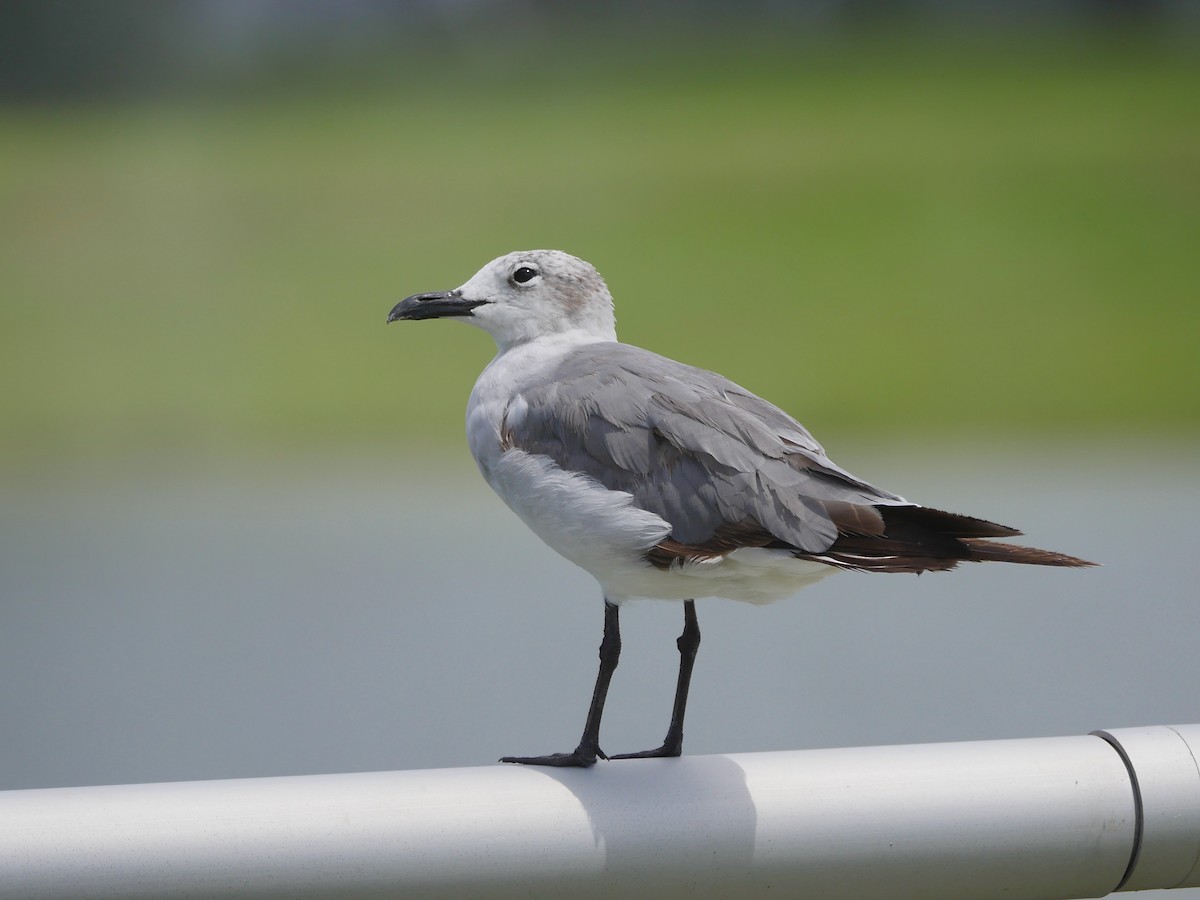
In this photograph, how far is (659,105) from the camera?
5.35 ft

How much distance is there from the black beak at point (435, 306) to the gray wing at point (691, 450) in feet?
0.25

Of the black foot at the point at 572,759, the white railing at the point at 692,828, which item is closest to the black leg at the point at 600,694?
the black foot at the point at 572,759

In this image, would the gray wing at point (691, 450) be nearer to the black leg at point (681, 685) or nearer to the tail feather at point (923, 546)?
the tail feather at point (923, 546)

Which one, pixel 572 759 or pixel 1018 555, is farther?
pixel 572 759

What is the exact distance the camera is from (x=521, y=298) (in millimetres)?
689

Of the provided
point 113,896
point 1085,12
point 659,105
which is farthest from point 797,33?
point 113,896

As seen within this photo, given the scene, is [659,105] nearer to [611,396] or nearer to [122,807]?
[611,396]

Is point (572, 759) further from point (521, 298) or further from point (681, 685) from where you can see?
point (521, 298)

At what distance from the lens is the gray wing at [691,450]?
54 cm

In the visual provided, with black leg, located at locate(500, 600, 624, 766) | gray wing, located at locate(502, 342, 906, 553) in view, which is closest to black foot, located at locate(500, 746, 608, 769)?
black leg, located at locate(500, 600, 624, 766)

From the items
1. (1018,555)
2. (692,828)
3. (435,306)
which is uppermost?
(435,306)

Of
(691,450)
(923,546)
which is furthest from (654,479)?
(923,546)

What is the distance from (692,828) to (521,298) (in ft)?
1.12

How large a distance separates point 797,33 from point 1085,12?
0.45m
